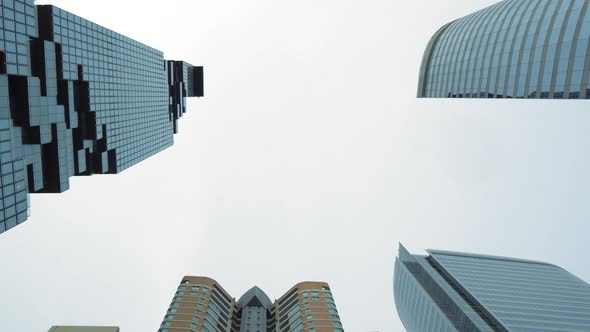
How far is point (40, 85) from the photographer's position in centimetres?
5266

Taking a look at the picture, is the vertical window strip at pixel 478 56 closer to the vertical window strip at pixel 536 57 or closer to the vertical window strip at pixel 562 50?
the vertical window strip at pixel 536 57

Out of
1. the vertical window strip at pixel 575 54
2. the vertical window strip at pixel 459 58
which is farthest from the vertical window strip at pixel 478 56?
the vertical window strip at pixel 575 54

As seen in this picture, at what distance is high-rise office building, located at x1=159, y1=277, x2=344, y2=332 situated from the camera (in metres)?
80.2

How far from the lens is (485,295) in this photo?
11788 cm

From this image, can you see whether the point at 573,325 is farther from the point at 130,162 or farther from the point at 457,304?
the point at 130,162

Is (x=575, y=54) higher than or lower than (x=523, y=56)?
lower

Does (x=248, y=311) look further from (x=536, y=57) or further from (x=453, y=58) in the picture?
(x=536, y=57)

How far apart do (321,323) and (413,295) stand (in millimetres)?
62060

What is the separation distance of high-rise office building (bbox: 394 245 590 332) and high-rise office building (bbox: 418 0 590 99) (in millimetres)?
58503

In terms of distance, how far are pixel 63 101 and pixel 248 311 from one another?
63475 millimetres

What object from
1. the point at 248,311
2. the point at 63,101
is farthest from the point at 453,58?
the point at 63,101

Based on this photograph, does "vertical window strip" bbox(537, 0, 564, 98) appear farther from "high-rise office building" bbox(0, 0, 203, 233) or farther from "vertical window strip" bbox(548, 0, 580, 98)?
"high-rise office building" bbox(0, 0, 203, 233)

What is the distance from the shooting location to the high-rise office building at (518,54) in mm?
56875

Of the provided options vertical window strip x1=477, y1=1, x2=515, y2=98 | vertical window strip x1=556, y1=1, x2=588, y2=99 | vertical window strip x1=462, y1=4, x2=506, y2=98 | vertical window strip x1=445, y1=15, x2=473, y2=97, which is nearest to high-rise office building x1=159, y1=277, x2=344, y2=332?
vertical window strip x1=477, y1=1, x2=515, y2=98
